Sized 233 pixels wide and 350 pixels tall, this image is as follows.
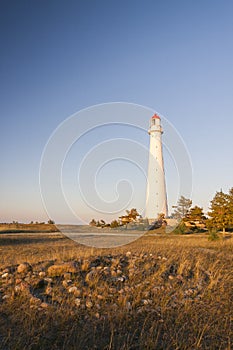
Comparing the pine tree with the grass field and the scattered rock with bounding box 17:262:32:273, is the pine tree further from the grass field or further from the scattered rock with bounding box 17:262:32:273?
the scattered rock with bounding box 17:262:32:273

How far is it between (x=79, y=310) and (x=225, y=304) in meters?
2.95

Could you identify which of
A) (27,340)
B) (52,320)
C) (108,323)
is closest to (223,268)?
(108,323)

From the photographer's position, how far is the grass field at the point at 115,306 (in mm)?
4203

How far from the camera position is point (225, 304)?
18.9 ft

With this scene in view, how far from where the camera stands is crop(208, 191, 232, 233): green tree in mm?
31906

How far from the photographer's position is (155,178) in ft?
139

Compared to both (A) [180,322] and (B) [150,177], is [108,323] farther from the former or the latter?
(B) [150,177]

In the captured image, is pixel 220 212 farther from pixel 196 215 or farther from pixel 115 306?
pixel 115 306

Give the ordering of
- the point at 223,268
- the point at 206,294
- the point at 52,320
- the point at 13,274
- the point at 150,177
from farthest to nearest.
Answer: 1. the point at 150,177
2. the point at 223,268
3. the point at 13,274
4. the point at 206,294
5. the point at 52,320

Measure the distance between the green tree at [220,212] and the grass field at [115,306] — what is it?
84.7 feet

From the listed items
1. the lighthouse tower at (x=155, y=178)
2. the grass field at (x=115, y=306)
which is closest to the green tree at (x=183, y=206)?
the lighthouse tower at (x=155, y=178)

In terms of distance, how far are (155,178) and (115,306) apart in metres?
37.5

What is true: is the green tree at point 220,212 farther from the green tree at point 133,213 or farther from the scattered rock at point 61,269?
the scattered rock at point 61,269

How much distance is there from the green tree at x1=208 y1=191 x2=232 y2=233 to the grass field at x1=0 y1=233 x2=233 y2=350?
25.8m
